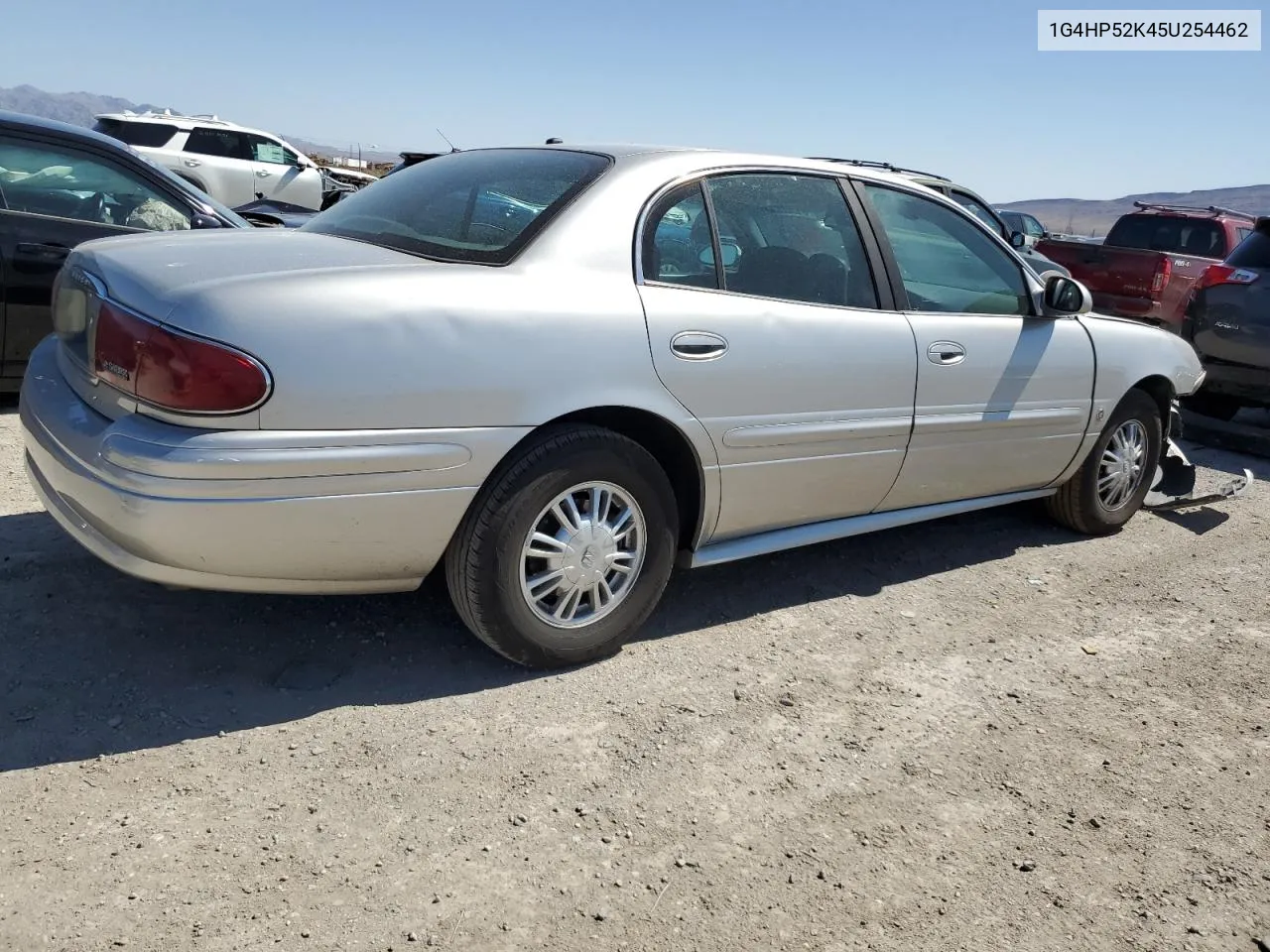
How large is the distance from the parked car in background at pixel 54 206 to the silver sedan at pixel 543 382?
2.41 m

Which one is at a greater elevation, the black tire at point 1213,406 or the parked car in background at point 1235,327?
the parked car in background at point 1235,327

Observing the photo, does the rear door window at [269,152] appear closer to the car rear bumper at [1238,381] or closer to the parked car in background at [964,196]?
the parked car in background at [964,196]

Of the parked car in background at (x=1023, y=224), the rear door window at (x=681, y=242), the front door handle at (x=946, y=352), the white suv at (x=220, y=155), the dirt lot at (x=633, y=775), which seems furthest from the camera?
the parked car in background at (x=1023, y=224)

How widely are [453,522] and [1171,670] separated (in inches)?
103

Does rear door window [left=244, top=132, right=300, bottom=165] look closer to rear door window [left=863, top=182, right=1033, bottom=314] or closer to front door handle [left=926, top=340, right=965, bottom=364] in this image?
rear door window [left=863, top=182, right=1033, bottom=314]

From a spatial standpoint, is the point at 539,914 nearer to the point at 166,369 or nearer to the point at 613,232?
the point at 166,369

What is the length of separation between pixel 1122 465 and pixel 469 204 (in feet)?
11.2

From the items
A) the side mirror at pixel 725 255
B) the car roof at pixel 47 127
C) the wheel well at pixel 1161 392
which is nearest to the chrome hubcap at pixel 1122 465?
the wheel well at pixel 1161 392

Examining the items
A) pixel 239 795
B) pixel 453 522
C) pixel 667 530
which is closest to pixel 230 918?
pixel 239 795

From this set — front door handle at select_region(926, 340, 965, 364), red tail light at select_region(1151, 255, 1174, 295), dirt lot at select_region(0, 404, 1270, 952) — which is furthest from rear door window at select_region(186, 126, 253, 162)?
front door handle at select_region(926, 340, 965, 364)

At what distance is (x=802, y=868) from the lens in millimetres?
2555

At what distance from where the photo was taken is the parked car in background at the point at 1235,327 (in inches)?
285

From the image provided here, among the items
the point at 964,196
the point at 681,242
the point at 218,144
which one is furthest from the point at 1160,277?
the point at 218,144

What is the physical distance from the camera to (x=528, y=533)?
3.14m
